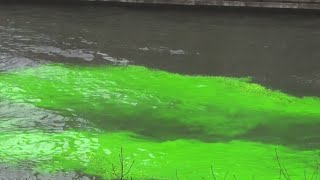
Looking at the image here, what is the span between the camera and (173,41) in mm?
11867

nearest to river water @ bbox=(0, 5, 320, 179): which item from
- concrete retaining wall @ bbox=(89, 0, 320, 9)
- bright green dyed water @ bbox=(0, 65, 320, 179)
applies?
bright green dyed water @ bbox=(0, 65, 320, 179)

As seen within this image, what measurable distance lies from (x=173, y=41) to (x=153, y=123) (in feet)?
17.3

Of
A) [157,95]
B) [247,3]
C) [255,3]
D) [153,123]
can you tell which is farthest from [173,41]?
[153,123]

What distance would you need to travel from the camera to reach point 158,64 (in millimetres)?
10000

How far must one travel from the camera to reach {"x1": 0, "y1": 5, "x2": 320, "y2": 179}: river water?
5.64 metres

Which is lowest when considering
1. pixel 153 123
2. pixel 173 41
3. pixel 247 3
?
pixel 153 123

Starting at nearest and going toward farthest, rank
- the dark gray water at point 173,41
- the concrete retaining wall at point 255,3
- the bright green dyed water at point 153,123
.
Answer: the bright green dyed water at point 153,123 < the dark gray water at point 173,41 < the concrete retaining wall at point 255,3

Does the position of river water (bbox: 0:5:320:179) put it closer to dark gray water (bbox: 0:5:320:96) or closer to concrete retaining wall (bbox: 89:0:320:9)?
dark gray water (bbox: 0:5:320:96)

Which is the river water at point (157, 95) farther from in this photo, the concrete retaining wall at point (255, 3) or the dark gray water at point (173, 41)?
the concrete retaining wall at point (255, 3)

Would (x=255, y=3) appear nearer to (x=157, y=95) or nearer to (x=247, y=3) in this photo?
(x=247, y=3)

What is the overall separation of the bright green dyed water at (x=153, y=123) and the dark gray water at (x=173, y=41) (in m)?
0.81

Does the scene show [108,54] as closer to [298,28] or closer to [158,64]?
[158,64]

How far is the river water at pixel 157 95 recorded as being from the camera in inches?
222

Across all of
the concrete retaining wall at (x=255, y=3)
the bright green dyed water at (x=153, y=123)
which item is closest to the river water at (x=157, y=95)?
the bright green dyed water at (x=153, y=123)
